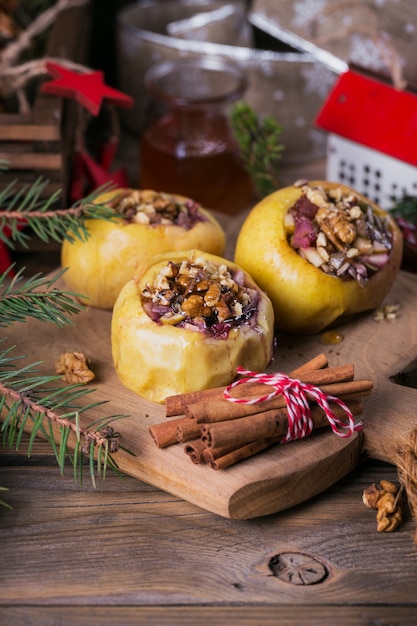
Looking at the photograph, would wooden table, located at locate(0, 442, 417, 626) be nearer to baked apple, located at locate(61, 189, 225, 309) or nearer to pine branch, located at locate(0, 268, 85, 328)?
pine branch, located at locate(0, 268, 85, 328)

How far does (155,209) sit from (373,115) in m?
0.68

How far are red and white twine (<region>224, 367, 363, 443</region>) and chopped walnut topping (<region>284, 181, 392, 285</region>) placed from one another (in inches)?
11.5

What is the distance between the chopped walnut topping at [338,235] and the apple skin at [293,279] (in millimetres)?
14

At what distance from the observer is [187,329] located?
1406mm

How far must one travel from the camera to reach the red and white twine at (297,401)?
136cm

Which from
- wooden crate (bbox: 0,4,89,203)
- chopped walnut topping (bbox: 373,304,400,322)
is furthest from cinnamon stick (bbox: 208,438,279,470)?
wooden crate (bbox: 0,4,89,203)

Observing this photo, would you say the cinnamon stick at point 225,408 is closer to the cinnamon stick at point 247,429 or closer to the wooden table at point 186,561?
the cinnamon stick at point 247,429

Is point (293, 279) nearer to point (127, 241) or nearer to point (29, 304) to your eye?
point (127, 241)

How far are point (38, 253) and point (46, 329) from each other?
1.29ft

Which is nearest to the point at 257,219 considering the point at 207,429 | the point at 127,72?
the point at 207,429

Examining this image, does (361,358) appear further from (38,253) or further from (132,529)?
(38,253)

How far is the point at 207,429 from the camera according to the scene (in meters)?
1.31

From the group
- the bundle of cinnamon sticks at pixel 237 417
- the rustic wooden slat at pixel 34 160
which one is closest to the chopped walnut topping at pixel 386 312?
the bundle of cinnamon sticks at pixel 237 417

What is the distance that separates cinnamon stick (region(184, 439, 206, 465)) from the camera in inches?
52.1
